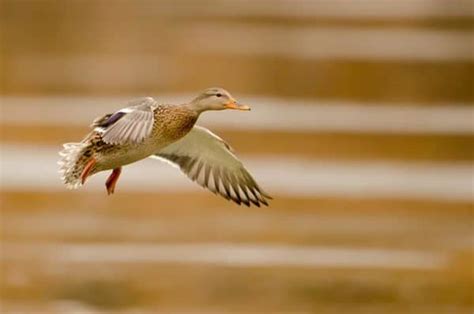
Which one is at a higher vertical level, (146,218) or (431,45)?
(431,45)

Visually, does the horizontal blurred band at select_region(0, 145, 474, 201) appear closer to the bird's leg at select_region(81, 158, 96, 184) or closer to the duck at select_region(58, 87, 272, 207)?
the duck at select_region(58, 87, 272, 207)

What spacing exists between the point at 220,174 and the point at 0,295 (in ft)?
17.2

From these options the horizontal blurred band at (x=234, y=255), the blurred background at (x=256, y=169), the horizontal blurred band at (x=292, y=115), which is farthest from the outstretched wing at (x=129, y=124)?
the horizontal blurred band at (x=292, y=115)

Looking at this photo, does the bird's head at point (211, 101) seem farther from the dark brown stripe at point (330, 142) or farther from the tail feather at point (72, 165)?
the dark brown stripe at point (330, 142)

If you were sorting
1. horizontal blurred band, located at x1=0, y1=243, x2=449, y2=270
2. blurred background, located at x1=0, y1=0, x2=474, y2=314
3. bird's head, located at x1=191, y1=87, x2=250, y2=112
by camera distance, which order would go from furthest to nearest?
horizontal blurred band, located at x1=0, y1=243, x2=449, y2=270, blurred background, located at x1=0, y1=0, x2=474, y2=314, bird's head, located at x1=191, y1=87, x2=250, y2=112

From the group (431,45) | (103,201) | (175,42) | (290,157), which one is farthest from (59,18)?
(103,201)

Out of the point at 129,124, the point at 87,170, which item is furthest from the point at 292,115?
the point at 129,124

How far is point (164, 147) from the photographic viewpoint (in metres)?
8.91

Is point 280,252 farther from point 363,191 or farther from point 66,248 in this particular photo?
point 363,191

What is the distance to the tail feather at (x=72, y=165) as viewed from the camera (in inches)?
339

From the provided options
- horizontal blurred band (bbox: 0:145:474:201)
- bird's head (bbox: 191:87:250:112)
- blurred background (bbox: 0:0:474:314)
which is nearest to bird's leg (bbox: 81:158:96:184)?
bird's head (bbox: 191:87:250:112)

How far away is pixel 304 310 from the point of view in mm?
14156

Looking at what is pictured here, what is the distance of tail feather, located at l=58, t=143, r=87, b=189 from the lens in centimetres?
862

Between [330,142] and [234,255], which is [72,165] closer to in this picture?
[234,255]
